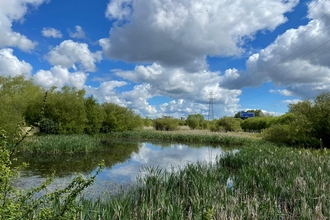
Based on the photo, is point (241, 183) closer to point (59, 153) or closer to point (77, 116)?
point (59, 153)

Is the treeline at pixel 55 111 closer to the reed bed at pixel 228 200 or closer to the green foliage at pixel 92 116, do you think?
the green foliage at pixel 92 116

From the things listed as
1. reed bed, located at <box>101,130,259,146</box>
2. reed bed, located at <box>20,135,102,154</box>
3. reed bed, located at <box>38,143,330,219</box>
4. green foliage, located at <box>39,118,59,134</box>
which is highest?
green foliage, located at <box>39,118,59,134</box>

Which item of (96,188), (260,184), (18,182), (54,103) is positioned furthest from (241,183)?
(54,103)

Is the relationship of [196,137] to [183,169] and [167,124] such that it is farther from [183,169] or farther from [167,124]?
[183,169]

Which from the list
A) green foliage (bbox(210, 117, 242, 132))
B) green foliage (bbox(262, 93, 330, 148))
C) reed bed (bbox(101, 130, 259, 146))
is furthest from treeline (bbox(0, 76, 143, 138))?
green foliage (bbox(262, 93, 330, 148))

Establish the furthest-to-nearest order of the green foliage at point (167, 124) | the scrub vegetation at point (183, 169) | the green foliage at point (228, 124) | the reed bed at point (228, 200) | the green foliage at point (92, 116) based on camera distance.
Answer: the green foliage at point (167, 124) → the green foliage at point (228, 124) → the green foliage at point (92, 116) → the reed bed at point (228, 200) → the scrub vegetation at point (183, 169)

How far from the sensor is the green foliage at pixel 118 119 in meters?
38.8

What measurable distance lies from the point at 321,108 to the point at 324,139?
239 cm

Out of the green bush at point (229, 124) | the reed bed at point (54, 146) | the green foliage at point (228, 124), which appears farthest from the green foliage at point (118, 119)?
the reed bed at point (54, 146)

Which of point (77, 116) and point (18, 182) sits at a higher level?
point (77, 116)

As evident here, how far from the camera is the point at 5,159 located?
2.68 m

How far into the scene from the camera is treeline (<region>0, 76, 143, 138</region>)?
1898 centimetres

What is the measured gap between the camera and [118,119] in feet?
132

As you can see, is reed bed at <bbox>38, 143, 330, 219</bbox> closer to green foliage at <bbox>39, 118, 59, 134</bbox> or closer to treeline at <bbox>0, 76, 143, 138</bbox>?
treeline at <bbox>0, 76, 143, 138</bbox>
